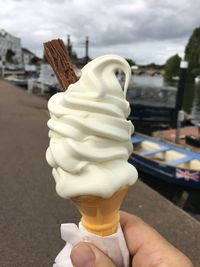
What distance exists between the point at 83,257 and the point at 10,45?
140 metres

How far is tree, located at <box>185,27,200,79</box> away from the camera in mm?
72125

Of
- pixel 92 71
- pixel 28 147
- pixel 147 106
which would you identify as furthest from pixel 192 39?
pixel 92 71

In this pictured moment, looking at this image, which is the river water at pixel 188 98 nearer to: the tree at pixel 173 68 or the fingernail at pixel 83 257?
the fingernail at pixel 83 257

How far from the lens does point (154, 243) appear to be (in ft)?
7.09

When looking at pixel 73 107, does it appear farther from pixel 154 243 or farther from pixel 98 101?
pixel 154 243

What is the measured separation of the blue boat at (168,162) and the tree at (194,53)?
2511 inches

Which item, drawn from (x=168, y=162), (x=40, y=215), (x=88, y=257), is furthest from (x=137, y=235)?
(x=168, y=162)

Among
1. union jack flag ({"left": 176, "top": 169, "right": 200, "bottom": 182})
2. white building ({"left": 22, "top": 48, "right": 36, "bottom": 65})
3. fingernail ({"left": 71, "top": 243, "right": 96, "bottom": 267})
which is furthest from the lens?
white building ({"left": 22, "top": 48, "right": 36, "bottom": 65})

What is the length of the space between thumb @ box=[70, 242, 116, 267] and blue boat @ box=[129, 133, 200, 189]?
7693mm

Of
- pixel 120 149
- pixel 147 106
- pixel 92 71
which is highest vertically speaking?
pixel 92 71

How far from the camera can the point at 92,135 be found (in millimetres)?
2010

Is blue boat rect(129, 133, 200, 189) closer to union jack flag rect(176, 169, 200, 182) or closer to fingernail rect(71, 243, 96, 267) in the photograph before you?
→ union jack flag rect(176, 169, 200, 182)

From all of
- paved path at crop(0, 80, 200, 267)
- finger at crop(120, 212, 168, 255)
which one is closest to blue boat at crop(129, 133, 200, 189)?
paved path at crop(0, 80, 200, 267)

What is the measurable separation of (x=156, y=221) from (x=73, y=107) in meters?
3.31
